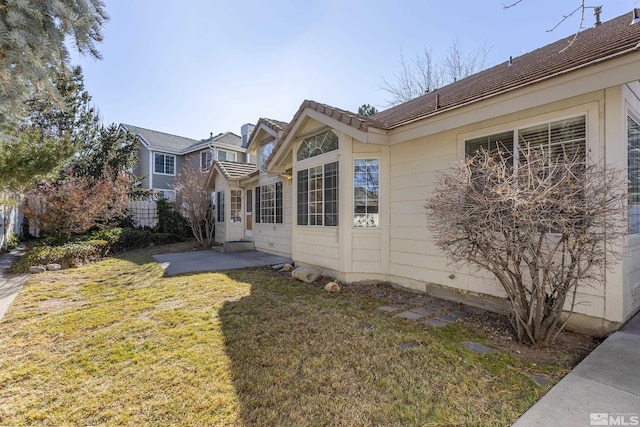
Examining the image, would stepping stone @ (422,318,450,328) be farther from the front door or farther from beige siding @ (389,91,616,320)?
the front door

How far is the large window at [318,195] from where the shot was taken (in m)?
7.90

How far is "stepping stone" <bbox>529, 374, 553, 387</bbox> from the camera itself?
3.14m

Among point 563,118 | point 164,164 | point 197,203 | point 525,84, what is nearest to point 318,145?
point 525,84

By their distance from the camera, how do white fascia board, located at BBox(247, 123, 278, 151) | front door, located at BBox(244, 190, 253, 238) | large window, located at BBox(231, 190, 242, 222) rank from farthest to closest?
large window, located at BBox(231, 190, 242, 222), front door, located at BBox(244, 190, 253, 238), white fascia board, located at BBox(247, 123, 278, 151)

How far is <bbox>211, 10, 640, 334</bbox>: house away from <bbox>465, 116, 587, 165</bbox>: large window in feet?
0.06

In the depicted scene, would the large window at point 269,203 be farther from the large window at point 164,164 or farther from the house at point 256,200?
the large window at point 164,164

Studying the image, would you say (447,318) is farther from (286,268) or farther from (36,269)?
(36,269)

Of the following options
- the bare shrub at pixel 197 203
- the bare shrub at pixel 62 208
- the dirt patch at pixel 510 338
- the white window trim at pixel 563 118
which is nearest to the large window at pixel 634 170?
the white window trim at pixel 563 118

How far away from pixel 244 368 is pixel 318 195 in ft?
18.0

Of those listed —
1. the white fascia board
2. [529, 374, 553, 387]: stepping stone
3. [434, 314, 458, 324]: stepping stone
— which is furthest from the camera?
the white fascia board

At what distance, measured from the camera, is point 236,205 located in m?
15.1

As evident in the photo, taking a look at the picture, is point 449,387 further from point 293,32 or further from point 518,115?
point 293,32

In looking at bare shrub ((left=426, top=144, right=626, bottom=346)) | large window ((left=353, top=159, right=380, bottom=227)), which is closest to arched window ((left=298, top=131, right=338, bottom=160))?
large window ((left=353, top=159, right=380, bottom=227))

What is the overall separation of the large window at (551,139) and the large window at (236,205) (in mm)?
11822
